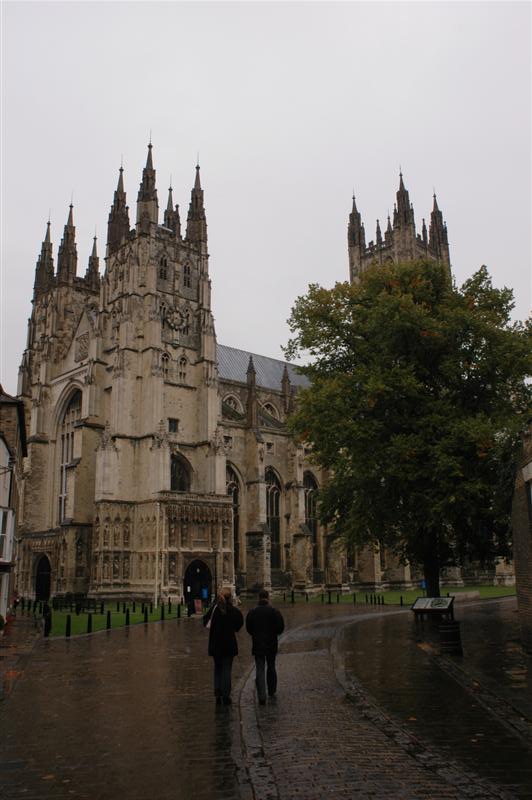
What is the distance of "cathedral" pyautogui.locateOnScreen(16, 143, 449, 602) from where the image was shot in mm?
42875

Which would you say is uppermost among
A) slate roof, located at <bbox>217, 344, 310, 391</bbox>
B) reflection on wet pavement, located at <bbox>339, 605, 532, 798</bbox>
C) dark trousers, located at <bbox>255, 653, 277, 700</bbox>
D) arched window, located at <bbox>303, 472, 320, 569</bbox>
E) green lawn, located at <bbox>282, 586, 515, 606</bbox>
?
slate roof, located at <bbox>217, 344, 310, 391</bbox>

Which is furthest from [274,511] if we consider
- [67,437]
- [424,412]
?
[424,412]

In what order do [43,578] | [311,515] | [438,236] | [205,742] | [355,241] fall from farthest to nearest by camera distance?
[438,236] < [355,241] < [311,515] < [43,578] < [205,742]

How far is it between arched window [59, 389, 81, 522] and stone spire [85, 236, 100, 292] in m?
12.5

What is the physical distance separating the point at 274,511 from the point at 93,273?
1029 inches

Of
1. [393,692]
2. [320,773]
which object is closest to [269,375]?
[393,692]

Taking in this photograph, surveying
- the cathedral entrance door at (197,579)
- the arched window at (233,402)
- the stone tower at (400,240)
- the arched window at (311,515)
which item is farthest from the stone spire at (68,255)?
the stone tower at (400,240)

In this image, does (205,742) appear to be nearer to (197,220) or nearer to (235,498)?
(235,498)

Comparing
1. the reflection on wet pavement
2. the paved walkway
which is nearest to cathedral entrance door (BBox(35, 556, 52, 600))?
the reflection on wet pavement

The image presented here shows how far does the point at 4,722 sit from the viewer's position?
9.34 meters

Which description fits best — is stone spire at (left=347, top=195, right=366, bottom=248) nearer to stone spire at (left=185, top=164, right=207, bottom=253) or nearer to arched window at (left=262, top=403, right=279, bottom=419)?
arched window at (left=262, top=403, right=279, bottom=419)

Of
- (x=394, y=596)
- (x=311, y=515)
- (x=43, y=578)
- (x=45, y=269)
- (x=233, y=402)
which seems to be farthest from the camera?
(x=45, y=269)

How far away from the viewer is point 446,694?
35.7ft

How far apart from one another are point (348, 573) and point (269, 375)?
64.4 ft
